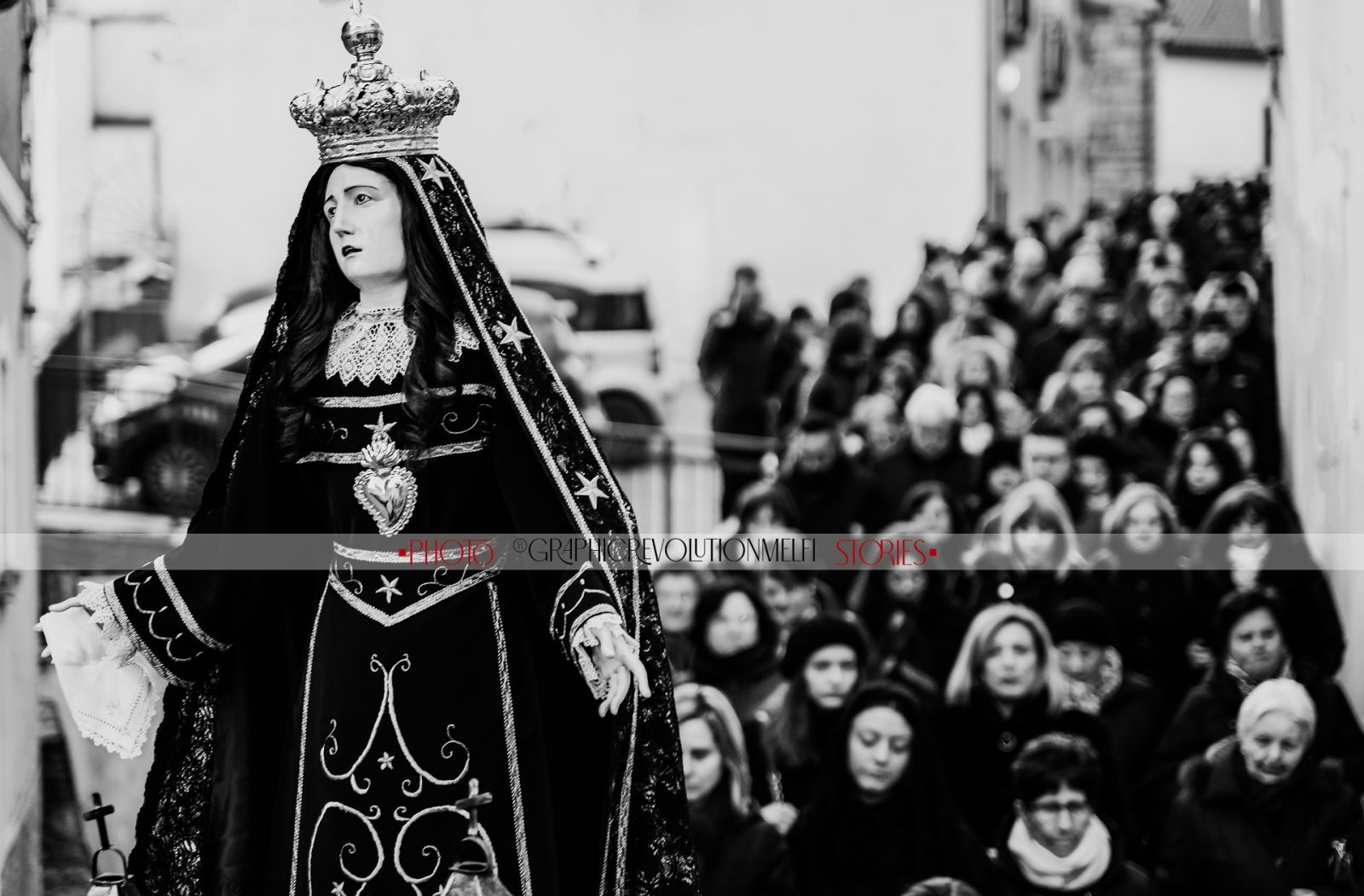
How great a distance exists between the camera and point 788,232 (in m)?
22.2

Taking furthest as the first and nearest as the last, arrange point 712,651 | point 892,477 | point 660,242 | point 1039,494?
point 660,242
point 892,477
point 1039,494
point 712,651

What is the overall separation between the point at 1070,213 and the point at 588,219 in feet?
77.2

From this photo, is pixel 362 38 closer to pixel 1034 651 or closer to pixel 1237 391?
pixel 1034 651

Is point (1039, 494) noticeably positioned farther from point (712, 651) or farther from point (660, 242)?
point (660, 242)

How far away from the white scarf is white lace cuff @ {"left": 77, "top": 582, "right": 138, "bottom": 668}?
2768mm

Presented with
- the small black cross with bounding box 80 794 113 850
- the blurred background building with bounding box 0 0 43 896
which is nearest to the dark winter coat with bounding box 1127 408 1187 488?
the blurred background building with bounding box 0 0 43 896

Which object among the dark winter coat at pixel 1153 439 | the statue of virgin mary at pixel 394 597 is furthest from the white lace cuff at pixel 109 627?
the dark winter coat at pixel 1153 439

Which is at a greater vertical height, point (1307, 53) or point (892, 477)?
point (1307, 53)

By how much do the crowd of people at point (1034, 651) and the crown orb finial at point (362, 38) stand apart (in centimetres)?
262

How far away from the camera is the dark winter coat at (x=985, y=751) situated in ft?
22.3

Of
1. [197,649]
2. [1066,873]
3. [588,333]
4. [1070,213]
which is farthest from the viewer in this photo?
[1070,213]

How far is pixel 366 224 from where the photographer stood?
429 cm

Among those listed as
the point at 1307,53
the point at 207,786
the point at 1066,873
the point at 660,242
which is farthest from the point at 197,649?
the point at 660,242

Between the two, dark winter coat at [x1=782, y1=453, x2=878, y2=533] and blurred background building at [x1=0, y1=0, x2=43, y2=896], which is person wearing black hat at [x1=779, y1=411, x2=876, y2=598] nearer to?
dark winter coat at [x1=782, y1=453, x2=878, y2=533]
